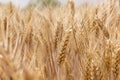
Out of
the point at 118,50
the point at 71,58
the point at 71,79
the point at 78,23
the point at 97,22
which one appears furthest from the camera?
the point at 97,22

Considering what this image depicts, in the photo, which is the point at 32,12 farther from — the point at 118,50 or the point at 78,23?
the point at 118,50

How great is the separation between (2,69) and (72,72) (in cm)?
63

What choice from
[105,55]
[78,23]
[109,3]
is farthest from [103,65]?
[109,3]

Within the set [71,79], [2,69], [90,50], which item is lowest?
[71,79]

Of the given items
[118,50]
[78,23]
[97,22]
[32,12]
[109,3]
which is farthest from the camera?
[32,12]

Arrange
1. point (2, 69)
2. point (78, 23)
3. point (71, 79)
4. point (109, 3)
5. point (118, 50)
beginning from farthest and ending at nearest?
point (109, 3) → point (78, 23) → point (71, 79) → point (118, 50) → point (2, 69)

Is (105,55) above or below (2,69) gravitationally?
below

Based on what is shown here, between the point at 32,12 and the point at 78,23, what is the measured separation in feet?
2.47

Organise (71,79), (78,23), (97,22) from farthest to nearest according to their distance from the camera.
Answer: (97,22) → (78,23) → (71,79)

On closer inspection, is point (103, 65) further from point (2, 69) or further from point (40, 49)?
point (2, 69)

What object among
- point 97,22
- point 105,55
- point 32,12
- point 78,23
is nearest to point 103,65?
point 105,55

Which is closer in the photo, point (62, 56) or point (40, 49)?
point (62, 56)

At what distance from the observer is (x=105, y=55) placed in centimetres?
87

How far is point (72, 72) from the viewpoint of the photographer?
1.01 metres
